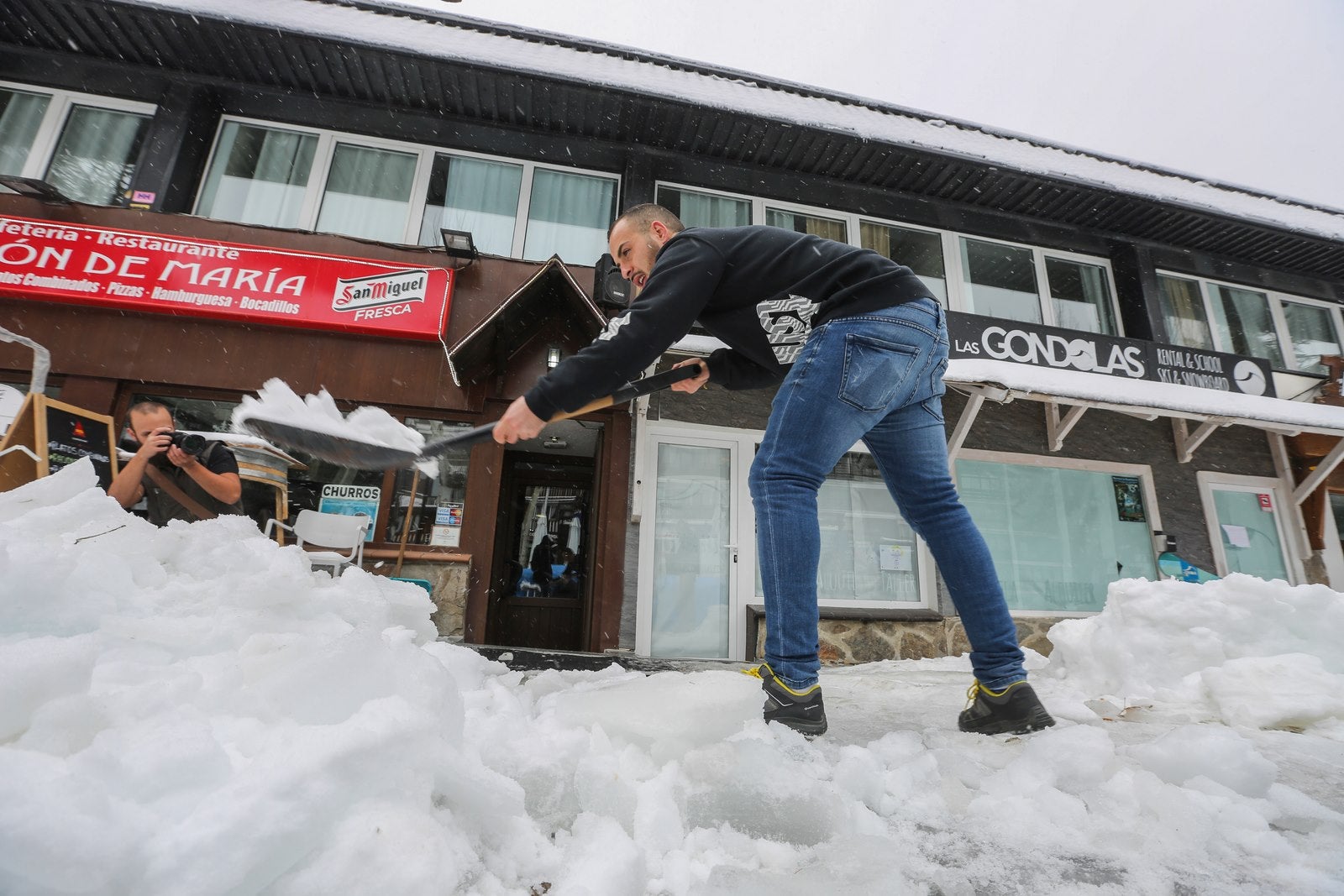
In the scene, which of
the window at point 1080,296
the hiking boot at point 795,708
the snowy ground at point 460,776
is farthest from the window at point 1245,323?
the hiking boot at point 795,708

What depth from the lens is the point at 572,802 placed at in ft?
3.12

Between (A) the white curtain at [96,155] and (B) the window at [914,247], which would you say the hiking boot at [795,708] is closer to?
(B) the window at [914,247]

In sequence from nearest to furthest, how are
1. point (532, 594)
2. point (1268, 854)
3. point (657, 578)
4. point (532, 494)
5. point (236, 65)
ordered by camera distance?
point (1268, 854), point (657, 578), point (236, 65), point (532, 594), point (532, 494)

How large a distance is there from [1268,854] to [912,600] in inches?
225

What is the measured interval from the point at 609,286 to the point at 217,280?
366 centimetres

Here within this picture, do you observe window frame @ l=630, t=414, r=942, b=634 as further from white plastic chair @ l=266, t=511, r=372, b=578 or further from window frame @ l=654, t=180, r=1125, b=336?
window frame @ l=654, t=180, r=1125, b=336

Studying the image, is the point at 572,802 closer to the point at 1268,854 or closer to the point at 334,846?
the point at 334,846

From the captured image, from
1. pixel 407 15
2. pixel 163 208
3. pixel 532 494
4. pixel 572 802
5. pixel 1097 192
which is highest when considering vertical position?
pixel 407 15

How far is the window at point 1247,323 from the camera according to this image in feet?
26.1

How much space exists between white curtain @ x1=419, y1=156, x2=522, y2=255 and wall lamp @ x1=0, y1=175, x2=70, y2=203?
10.3ft

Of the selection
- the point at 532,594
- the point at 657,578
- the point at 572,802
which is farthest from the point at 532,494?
the point at 572,802

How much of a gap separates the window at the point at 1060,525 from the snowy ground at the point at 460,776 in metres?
5.46

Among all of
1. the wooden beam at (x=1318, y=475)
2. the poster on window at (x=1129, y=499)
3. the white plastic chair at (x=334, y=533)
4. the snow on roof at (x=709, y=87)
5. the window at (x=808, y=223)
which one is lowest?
the white plastic chair at (x=334, y=533)

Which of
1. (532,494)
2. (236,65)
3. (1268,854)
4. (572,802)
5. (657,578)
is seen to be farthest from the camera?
(532,494)
